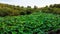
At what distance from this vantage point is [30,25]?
5961 millimetres

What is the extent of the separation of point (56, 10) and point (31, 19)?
1.90m

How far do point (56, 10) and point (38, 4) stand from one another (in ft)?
7.30

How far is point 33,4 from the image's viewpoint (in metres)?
10.1

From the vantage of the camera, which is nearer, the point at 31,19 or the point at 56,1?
the point at 31,19

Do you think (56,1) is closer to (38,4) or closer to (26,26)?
(38,4)

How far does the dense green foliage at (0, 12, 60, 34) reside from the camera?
18.2 ft

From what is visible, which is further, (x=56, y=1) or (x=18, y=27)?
(x=56, y=1)

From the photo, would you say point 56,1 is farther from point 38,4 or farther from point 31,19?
point 31,19

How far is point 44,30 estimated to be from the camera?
19.9 feet

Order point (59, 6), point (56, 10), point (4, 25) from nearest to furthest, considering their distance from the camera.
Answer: point (4, 25), point (56, 10), point (59, 6)

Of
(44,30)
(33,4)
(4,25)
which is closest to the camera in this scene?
(4,25)

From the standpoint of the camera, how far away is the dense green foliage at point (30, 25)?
5.53 m

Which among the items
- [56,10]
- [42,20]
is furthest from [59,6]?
[42,20]

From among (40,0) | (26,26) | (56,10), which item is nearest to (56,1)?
(40,0)
